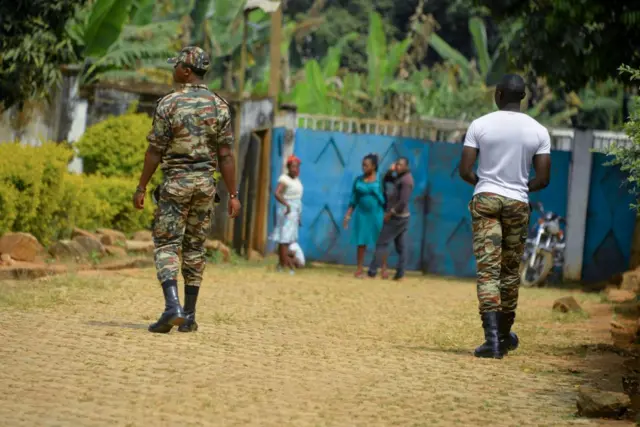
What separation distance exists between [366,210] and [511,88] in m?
9.52

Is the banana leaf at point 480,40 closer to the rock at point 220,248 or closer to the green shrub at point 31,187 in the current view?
the rock at point 220,248

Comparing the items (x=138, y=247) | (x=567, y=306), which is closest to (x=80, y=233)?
(x=138, y=247)

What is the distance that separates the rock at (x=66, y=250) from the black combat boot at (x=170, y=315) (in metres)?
5.76

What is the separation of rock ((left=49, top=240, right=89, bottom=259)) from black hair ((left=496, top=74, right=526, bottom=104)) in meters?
7.14

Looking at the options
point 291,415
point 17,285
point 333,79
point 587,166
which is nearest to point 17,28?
point 17,285

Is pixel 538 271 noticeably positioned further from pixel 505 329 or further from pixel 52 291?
pixel 505 329

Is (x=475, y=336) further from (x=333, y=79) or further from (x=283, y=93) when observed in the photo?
(x=333, y=79)

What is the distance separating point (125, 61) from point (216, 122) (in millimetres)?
13028

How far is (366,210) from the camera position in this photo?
62.6 feet

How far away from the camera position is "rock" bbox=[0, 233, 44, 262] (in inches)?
559

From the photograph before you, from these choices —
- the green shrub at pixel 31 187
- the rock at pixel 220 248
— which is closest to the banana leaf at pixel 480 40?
the rock at pixel 220 248

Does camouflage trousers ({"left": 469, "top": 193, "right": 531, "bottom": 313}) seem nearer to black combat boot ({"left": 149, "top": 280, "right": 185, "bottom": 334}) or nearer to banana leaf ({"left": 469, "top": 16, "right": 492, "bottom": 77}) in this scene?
black combat boot ({"left": 149, "top": 280, "right": 185, "bottom": 334})

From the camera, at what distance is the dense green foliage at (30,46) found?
689 inches

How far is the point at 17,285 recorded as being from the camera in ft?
41.3
